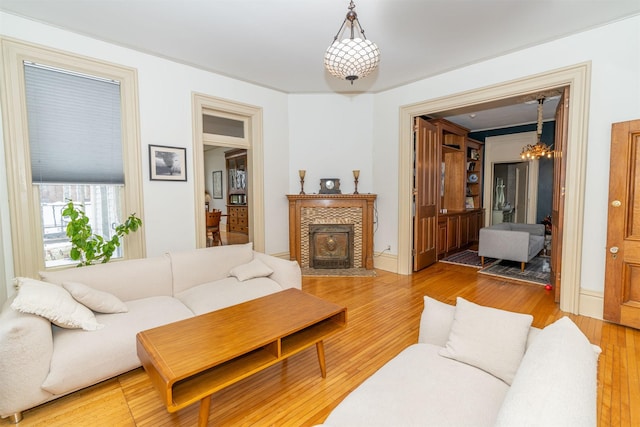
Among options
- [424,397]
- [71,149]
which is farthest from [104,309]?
[424,397]

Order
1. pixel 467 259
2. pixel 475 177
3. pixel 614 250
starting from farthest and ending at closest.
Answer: pixel 475 177 → pixel 467 259 → pixel 614 250

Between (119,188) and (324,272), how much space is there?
10.0ft

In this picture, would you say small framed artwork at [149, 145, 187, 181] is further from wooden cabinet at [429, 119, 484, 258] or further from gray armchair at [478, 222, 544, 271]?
gray armchair at [478, 222, 544, 271]

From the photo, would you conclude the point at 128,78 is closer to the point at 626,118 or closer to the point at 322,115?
the point at 322,115

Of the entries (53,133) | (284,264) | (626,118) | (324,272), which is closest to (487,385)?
(284,264)

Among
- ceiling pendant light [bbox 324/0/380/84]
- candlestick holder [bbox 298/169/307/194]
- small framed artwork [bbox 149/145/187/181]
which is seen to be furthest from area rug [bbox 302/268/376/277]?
ceiling pendant light [bbox 324/0/380/84]

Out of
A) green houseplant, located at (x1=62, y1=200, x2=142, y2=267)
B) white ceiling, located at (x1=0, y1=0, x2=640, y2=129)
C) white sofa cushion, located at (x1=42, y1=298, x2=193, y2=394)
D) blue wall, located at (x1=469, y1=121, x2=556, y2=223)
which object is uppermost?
white ceiling, located at (x1=0, y1=0, x2=640, y2=129)

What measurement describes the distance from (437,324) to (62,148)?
3.80 metres

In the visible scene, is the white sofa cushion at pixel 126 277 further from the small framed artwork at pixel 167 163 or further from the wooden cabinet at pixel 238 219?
the wooden cabinet at pixel 238 219

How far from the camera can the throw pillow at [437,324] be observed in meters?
1.73

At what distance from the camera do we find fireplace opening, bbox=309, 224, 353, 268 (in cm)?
499

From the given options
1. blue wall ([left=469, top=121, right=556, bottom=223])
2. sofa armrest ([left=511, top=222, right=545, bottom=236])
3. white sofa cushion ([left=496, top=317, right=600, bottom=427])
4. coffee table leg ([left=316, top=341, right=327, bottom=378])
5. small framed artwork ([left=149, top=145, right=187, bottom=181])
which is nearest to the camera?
white sofa cushion ([left=496, top=317, right=600, bottom=427])

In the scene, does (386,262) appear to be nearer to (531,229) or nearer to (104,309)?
(531,229)

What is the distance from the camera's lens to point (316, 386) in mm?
2033
